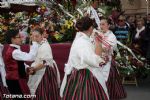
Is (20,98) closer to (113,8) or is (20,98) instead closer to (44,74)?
(44,74)

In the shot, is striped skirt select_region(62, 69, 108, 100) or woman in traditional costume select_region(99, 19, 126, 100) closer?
striped skirt select_region(62, 69, 108, 100)

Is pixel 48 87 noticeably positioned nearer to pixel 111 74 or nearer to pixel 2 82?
pixel 2 82

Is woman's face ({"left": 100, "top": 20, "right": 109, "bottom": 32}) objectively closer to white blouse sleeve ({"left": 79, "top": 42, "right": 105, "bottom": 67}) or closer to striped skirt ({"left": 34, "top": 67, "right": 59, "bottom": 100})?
striped skirt ({"left": 34, "top": 67, "right": 59, "bottom": 100})

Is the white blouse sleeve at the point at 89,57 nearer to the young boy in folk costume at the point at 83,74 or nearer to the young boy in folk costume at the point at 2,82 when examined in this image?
the young boy in folk costume at the point at 83,74

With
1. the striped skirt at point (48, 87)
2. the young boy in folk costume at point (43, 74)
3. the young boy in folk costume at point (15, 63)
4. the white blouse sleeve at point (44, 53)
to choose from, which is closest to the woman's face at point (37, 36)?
the young boy in folk costume at point (43, 74)

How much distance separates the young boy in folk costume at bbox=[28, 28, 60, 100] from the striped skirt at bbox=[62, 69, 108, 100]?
1216 millimetres

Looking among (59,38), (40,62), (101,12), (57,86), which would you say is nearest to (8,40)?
(40,62)

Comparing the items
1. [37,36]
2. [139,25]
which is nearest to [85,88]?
[37,36]

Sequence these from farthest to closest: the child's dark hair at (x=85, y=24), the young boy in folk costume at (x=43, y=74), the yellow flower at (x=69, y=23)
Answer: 1. the yellow flower at (x=69, y=23)
2. the young boy in folk costume at (x=43, y=74)
3. the child's dark hair at (x=85, y=24)

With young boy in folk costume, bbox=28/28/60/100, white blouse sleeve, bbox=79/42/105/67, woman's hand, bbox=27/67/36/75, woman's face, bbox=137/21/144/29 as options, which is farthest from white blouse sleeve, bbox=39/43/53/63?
woman's face, bbox=137/21/144/29

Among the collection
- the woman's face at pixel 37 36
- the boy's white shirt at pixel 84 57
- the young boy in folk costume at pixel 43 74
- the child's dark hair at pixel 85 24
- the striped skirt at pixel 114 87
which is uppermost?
the child's dark hair at pixel 85 24

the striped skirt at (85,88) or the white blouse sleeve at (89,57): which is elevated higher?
the white blouse sleeve at (89,57)

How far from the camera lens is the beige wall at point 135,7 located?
16.2 m

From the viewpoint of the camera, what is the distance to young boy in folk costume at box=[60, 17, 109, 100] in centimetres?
610
